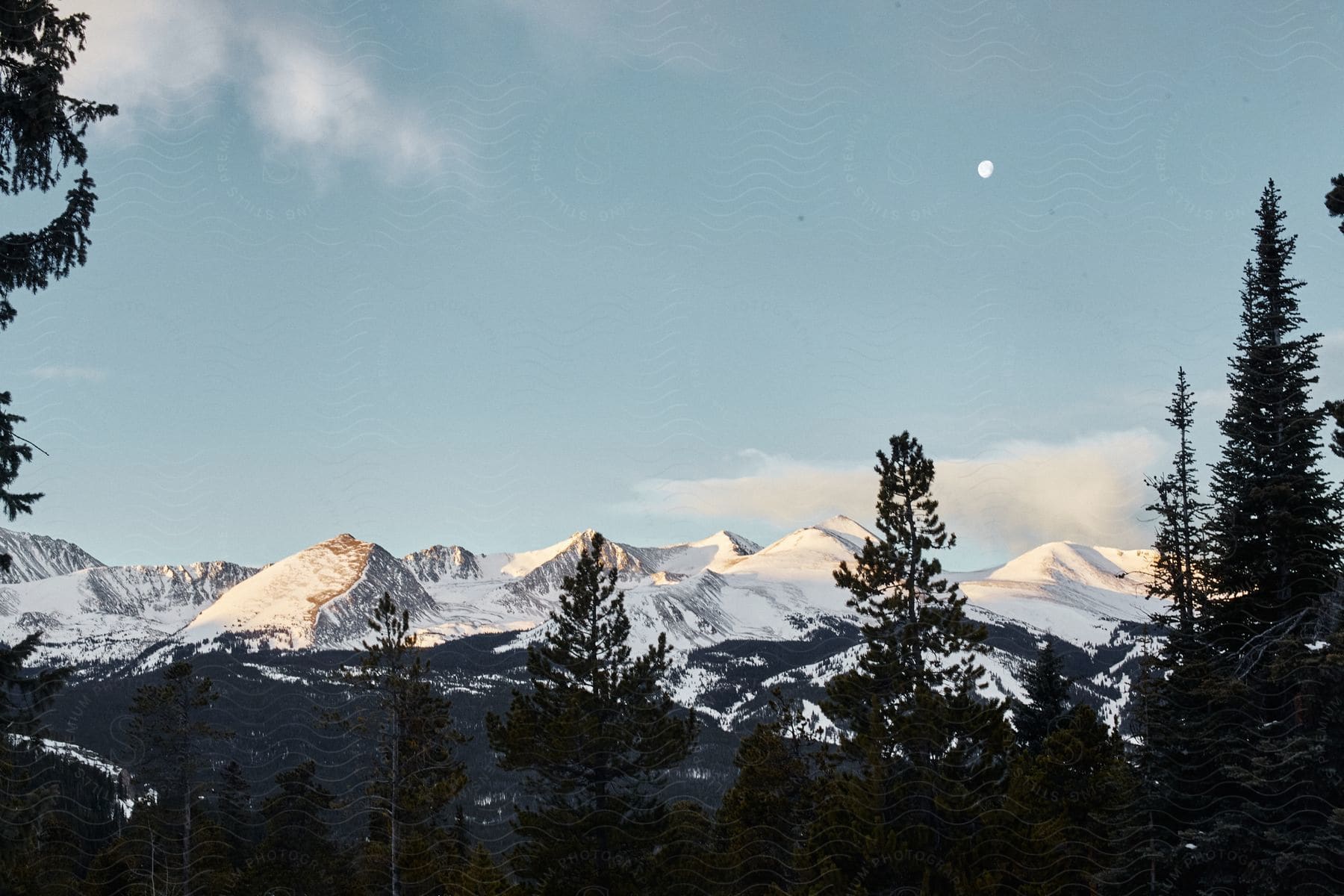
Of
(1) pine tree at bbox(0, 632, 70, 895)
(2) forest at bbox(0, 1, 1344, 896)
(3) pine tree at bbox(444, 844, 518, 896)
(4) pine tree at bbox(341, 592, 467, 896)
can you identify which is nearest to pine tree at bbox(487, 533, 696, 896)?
(2) forest at bbox(0, 1, 1344, 896)

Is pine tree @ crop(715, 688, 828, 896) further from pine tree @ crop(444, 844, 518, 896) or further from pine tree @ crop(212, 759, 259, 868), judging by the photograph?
pine tree @ crop(212, 759, 259, 868)

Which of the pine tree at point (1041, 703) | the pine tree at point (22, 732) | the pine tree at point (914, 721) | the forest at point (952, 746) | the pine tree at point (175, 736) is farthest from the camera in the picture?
the pine tree at point (1041, 703)

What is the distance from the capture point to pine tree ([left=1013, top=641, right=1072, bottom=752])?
132 feet

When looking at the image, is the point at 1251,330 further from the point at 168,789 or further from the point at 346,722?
the point at 168,789

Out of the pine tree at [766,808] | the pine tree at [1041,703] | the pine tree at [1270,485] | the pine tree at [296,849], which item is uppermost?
the pine tree at [1270,485]

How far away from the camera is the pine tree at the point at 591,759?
86.8 ft

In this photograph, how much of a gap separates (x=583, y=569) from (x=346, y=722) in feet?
30.1

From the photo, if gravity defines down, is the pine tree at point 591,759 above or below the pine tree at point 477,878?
above

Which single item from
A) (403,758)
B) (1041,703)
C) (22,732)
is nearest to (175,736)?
(403,758)

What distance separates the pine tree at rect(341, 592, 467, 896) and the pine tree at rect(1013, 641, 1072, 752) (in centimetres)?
2210

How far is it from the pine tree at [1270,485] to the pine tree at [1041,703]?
1658 centimetres

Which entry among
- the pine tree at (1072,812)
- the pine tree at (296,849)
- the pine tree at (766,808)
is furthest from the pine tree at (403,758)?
the pine tree at (1072,812)

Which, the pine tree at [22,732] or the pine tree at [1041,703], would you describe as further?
the pine tree at [1041,703]

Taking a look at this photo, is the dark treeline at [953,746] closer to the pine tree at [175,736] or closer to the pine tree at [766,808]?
the pine tree at [766,808]
